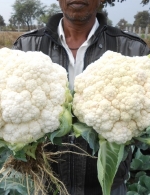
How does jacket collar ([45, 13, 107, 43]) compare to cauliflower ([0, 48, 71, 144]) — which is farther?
jacket collar ([45, 13, 107, 43])

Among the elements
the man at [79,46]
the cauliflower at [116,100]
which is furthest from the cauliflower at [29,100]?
the man at [79,46]

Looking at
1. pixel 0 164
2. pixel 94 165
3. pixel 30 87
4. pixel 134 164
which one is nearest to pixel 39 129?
pixel 30 87

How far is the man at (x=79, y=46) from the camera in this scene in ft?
5.27

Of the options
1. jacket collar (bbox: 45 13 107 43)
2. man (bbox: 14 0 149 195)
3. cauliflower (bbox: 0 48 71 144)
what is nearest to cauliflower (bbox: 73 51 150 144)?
cauliflower (bbox: 0 48 71 144)

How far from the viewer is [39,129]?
1098 mm

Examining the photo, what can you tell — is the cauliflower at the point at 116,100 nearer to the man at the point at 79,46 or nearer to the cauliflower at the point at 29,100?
the cauliflower at the point at 29,100

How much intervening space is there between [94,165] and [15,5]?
184 feet

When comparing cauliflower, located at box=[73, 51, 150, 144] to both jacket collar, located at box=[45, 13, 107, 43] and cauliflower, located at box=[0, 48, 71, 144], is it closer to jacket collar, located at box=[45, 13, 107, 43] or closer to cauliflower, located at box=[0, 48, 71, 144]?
cauliflower, located at box=[0, 48, 71, 144]

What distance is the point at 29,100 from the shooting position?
109 cm

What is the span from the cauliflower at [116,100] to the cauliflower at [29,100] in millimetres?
79

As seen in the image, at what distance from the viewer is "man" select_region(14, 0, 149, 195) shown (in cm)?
161

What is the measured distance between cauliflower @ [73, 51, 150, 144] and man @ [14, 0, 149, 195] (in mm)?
452

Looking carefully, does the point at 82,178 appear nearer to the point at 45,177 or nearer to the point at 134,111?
the point at 45,177

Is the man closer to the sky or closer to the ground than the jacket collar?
closer to the ground
